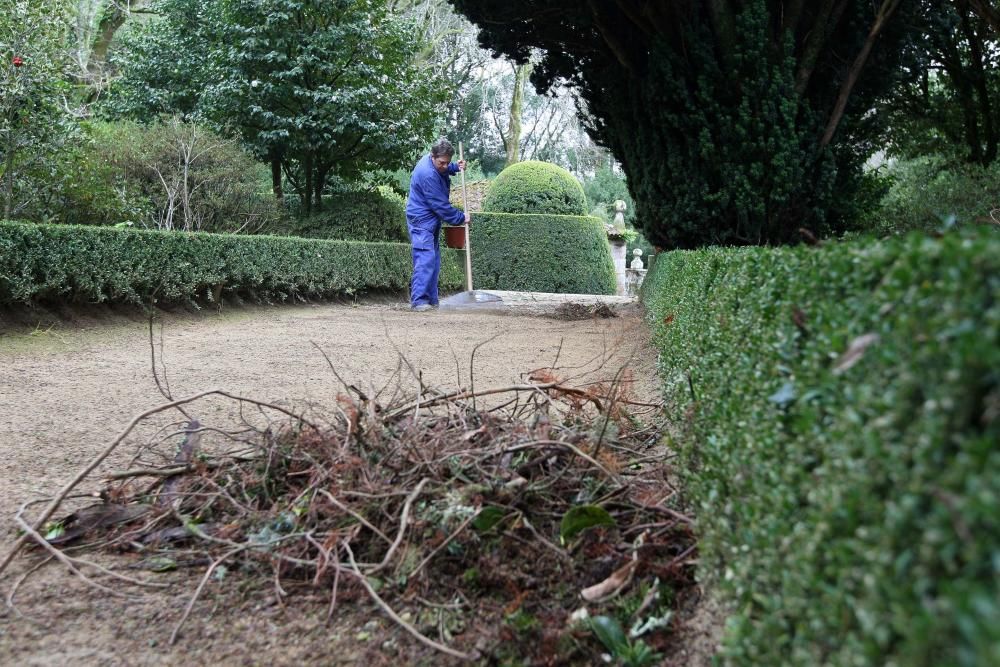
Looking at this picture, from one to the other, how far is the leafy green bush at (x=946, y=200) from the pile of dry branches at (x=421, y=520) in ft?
14.9

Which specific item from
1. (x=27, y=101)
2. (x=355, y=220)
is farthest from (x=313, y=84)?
(x=27, y=101)

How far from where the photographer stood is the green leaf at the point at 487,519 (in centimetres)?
232

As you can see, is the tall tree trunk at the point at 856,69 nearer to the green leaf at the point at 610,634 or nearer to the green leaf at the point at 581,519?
the green leaf at the point at 581,519

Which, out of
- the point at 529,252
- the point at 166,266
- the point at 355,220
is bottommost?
the point at 166,266

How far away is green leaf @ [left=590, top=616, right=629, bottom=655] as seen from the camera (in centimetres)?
196

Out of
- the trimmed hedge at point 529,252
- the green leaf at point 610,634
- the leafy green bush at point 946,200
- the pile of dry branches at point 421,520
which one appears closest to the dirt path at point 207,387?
the pile of dry branches at point 421,520

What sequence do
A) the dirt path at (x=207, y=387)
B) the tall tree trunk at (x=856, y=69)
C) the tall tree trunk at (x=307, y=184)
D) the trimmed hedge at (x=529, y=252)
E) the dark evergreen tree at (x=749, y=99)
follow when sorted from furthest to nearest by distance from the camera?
the trimmed hedge at (x=529, y=252)
the tall tree trunk at (x=307, y=184)
the dark evergreen tree at (x=749, y=99)
the tall tree trunk at (x=856, y=69)
the dirt path at (x=207, y=387)

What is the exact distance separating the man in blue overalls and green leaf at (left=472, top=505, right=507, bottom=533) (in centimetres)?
931

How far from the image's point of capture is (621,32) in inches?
325

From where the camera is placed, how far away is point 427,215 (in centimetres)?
1160

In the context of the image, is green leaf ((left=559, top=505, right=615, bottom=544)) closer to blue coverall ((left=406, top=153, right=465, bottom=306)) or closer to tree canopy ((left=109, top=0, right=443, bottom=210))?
blue coverall ((left=406, top=153, right=465, bottom=306))

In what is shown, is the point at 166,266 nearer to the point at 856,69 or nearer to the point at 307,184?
the point at 856,69

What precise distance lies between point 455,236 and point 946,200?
423 inches

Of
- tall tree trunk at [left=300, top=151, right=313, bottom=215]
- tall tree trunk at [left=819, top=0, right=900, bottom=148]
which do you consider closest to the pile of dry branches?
tall tree trunk at [left=819, top=0, right=900, bottom=148]
